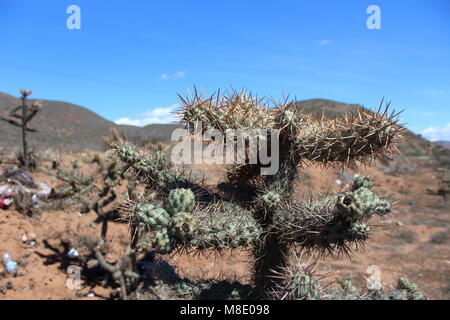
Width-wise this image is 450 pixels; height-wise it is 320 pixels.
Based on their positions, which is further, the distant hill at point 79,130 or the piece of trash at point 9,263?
the distant hill at point 79,130

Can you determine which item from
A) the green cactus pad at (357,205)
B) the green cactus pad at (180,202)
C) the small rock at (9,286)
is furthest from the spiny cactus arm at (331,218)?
the small rock at (9,286)

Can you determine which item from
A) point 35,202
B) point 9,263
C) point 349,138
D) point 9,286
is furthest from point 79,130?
point 349,138

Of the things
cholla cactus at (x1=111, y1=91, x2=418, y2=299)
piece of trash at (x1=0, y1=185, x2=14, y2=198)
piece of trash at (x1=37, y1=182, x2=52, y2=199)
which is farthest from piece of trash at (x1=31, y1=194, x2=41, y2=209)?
cholla cactus at (x1=111, y1=91, x2=418, y2=299)

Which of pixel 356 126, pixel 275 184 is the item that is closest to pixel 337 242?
pixel 275 184

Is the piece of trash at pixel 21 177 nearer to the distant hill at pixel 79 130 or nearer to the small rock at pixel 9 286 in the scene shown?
the small rock at pixel 9 286

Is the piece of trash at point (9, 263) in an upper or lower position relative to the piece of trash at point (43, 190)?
lower

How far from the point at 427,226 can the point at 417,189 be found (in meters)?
7.75

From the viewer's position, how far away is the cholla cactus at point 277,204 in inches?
63.6

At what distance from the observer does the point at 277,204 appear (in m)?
1.99

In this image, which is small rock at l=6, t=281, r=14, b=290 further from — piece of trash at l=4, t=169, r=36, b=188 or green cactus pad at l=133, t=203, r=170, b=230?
green cactus pad at l=133, t=203, r=170, b=230

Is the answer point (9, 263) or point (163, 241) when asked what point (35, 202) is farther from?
point (163, 241)

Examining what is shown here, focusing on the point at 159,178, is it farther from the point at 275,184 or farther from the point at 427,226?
the point at 427,226

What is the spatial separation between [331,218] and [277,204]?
35 cm

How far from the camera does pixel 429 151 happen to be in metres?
31.5
